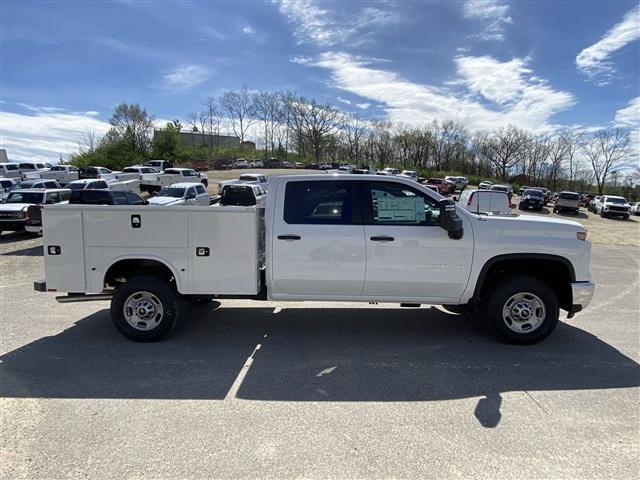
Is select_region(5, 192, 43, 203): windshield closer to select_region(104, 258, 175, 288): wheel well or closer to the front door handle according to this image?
select_region(104, 258, 175, 288): wheel well

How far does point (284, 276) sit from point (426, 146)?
10607 centimetres

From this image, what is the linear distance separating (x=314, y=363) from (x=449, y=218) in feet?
7.08

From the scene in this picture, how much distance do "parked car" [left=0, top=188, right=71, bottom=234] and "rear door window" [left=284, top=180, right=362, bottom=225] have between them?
42.7ft

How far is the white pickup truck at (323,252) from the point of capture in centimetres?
496

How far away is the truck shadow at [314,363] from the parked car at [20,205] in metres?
10.8

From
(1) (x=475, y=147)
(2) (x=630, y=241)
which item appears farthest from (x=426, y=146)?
(2) (x=630, y=241)

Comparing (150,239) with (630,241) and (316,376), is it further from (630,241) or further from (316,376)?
(630,241)

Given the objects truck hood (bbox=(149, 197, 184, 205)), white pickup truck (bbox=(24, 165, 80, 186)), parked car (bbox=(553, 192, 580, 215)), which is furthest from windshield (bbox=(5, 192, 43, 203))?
parked car (bbox=(553, 192, 580, 215))

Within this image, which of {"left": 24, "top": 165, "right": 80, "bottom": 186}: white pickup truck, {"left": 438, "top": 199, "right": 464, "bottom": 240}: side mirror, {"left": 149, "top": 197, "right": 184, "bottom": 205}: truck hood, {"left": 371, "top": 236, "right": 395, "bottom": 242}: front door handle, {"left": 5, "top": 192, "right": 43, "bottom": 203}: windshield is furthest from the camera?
{"left": 24, "top": 165, "right": 80, "bottom": 186}: white pickup truck

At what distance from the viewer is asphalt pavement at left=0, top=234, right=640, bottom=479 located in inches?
118

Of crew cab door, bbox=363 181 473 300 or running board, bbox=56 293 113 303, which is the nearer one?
crew cab door, bbox=363 181 473 300

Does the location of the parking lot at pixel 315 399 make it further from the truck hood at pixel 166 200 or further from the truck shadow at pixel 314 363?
the truck hood at pixel 166 200

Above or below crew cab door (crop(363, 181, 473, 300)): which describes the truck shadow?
below

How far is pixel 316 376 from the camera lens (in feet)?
14.1
